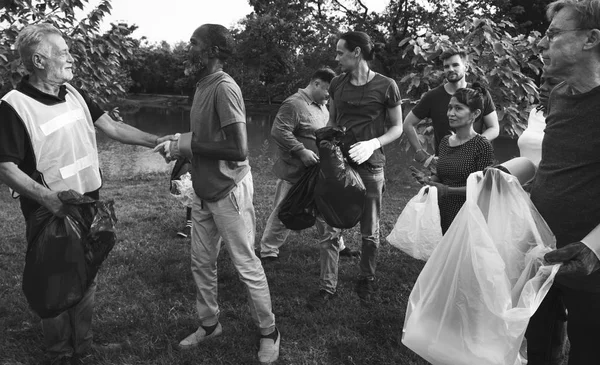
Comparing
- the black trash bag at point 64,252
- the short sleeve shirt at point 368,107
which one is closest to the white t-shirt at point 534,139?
the short sleeve shirt at point 368,107

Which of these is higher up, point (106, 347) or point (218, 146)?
point (218, 146)

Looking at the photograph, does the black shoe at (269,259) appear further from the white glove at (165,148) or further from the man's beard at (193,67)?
the man's beard at (193,67)

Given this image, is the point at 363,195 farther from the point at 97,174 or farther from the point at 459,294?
the point at 97,174

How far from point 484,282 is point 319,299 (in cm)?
192

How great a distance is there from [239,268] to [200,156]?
709 mm

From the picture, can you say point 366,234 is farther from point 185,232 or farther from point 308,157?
point 185,232

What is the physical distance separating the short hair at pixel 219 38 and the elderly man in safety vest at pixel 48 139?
64cm

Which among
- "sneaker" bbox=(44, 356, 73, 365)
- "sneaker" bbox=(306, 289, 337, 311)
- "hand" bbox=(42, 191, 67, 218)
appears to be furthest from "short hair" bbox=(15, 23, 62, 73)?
"sneaker" bbox=(306, 289, 337, 311)

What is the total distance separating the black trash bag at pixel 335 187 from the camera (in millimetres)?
2973

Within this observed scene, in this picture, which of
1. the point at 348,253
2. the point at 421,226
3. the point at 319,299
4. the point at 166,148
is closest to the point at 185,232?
the point at 348,253

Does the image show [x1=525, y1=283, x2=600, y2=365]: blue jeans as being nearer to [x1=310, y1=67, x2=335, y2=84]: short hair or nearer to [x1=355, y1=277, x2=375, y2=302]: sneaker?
[x1=355, y1=277, x2=375, y2=302]: sneaker

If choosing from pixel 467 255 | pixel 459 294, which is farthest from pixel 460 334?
pixel 467 255

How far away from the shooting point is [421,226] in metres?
2.78

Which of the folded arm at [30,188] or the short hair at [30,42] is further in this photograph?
the short hair at [30,42]
